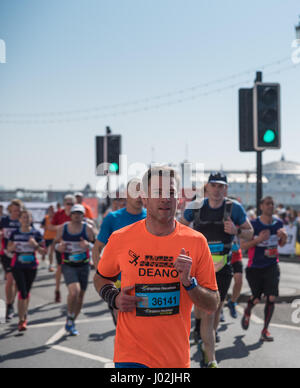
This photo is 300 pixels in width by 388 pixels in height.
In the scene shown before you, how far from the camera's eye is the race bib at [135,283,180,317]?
285 centimetres

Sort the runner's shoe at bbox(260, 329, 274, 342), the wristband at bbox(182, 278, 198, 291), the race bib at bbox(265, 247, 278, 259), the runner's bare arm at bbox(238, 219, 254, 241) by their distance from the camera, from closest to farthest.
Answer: the wristband at bbox(182, 278, 198, 291)
the runner's bare arm at bbox(238, 219, 254, 241)
the runner's shoe at bbox(260, 329, 274, 342)
the race bib at bbox(265, 247, 278, 259)

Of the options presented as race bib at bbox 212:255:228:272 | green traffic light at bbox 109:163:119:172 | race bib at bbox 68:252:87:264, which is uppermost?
green traffic light at bbox 109:163:119:172

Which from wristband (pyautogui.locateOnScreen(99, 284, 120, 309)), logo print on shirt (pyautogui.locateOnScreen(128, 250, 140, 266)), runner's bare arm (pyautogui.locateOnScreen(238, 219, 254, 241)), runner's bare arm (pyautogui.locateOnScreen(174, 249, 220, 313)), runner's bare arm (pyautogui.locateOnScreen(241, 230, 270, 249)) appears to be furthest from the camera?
runner's bare arm (pyautogui.locateOnScreen(241, 230, 270, 249))

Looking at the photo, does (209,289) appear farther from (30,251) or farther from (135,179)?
(30,251)

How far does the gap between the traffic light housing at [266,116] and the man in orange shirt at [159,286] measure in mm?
4644

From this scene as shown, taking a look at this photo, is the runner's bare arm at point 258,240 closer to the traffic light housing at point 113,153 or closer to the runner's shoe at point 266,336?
the runner's shoe at point 266,336

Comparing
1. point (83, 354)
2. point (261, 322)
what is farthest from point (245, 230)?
point (261, 322)

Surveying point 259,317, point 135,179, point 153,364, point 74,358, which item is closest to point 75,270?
point 74,358

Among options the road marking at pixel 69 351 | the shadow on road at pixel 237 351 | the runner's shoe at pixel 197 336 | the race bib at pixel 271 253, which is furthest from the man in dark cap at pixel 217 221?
the race bib at pixel 271 253

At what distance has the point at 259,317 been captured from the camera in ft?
26.6

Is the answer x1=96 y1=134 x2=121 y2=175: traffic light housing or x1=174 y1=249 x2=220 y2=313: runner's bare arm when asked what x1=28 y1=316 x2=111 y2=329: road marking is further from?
x1=174 y1=249 x2=220 y2=313: runner's bare arm

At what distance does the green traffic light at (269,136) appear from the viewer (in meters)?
7.33

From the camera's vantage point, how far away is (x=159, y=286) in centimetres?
287

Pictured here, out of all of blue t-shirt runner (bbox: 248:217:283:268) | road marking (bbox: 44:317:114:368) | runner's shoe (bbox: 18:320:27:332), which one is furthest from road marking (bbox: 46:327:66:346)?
blue t-shirt runner (bbox: 248:217:283:268)
